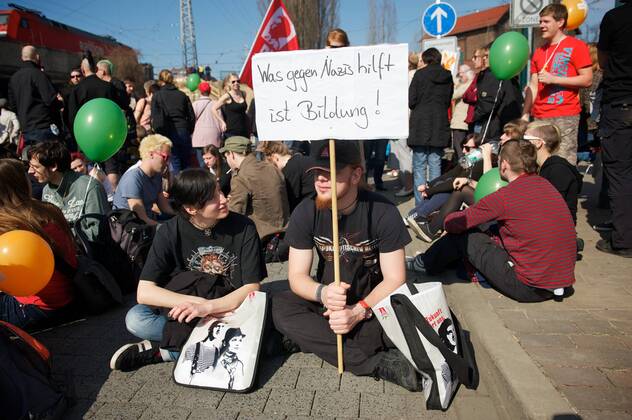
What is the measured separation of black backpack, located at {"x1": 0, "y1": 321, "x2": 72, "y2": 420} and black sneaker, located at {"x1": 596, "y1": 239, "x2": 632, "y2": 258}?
4.46 meters

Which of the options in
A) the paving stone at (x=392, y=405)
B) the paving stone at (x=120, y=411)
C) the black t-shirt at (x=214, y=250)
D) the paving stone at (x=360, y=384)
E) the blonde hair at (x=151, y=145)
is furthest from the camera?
the blonde hair at (x=151, y=145)

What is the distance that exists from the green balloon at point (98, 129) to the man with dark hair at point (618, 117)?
183 inches

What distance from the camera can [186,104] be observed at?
318 inches

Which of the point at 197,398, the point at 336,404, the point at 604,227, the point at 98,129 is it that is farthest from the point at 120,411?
the point at 604,227

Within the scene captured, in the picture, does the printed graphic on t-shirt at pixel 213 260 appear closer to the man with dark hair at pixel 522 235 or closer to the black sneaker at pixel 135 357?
the black sneaker at pixel 135 357

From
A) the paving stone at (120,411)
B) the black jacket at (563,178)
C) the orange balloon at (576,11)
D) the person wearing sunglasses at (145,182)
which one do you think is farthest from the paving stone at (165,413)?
the orange balloon at (576,11)

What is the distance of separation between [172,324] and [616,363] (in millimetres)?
2527

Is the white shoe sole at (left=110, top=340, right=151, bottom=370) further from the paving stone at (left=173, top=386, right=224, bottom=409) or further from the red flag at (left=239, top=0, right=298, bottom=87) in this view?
the red flag at (left=239, top=0, right=298, bottom=87)

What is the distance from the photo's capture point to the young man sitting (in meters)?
2.93

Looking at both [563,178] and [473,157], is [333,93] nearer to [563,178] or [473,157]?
[563,178]

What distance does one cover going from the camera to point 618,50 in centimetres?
417

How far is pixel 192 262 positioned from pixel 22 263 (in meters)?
0.94

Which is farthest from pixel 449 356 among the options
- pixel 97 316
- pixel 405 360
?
pixel 97 316

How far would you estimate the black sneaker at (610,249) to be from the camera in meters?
4.20
